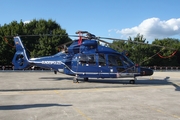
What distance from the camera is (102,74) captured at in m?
18.1

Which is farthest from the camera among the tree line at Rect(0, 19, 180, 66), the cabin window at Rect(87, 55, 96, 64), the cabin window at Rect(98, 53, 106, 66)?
the tree line at Rect(0, 19, 180, 66)

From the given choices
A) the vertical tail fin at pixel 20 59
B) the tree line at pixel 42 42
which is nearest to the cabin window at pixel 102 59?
the vertical tail fin at pixel 20 59

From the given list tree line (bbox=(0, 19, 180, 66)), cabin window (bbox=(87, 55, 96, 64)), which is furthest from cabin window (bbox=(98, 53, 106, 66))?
tree line (bbox=(0, 19, 180, 66))

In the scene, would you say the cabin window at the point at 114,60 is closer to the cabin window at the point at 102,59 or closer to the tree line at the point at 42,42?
the cabin window at the point at 102,59

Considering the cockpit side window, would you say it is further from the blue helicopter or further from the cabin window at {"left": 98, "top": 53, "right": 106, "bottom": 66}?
the cabin window at {"left": 98, "top": 53, "right": 106, "bottom": 66}

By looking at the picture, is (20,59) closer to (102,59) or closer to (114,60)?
(102,59)

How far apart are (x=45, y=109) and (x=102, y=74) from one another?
10.1 m

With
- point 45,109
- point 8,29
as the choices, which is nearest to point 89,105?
point 45,109

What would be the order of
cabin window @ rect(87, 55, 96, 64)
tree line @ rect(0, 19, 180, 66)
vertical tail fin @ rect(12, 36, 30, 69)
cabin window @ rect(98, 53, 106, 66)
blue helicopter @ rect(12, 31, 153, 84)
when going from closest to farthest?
blue helicopter @ rect(12, 31, 153, 84)
cabin window @ rect(98, 53, 106, 66)
cabin window @ rect(87, 55, 96, 64)
vertical tail fin @ rect(12, 36, 30, 69)
tree line @ rect(0, 19, 180, 66)

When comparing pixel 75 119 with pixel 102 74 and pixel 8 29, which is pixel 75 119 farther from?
pixel 8 29

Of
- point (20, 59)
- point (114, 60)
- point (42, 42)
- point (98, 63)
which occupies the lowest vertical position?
point (98, 63)

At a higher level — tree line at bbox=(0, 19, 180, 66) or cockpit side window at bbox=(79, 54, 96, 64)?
tree line at bbox=(0, 19, 180, 66)

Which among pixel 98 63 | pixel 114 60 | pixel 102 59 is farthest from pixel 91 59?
pixel 114 60

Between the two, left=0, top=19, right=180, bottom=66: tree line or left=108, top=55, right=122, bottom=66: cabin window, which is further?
left=0, top=19, right=180, bottom=66: tree line
